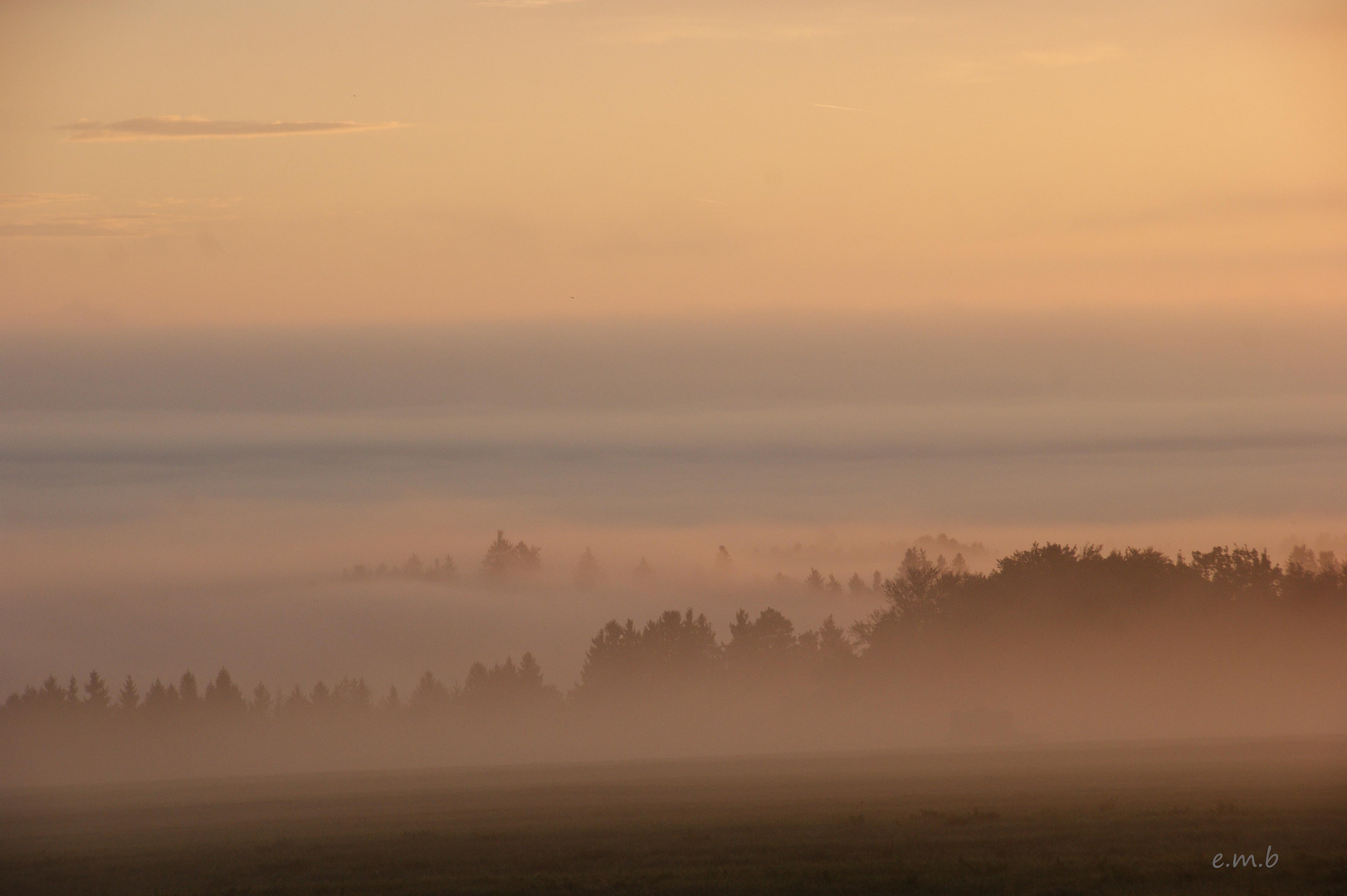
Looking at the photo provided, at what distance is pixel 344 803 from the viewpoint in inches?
3004

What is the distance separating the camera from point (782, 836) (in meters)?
43.8

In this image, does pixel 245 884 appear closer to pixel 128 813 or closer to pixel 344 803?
pixel 344 803

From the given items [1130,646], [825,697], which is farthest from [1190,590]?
[825,697]

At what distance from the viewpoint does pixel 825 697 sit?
171250mm

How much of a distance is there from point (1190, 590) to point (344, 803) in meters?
102

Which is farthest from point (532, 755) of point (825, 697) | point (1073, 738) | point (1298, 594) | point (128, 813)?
point (128, 813)

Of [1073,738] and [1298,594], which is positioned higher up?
[1298,594]

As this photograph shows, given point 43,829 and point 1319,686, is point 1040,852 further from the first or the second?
point 1319,686

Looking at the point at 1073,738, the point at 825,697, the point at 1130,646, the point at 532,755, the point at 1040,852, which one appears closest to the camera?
the point at 1040,852

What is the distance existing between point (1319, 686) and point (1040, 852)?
11466 centimetres

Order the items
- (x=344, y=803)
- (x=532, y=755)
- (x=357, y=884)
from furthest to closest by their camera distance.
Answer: (x=532, y=755)
(x=344, y=803)
(x=357, y=884)

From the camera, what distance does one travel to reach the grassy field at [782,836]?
35.0m

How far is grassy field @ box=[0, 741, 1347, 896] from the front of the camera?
35031mm

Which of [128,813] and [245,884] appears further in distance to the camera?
[128,813]
